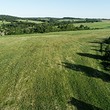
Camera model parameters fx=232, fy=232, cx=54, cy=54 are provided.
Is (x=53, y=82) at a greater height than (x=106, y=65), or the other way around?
(x=53, y=82)

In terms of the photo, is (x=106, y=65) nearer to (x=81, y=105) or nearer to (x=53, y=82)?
(x=53, y=82)

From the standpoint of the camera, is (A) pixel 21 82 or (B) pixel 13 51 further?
(B) pixel 13 51

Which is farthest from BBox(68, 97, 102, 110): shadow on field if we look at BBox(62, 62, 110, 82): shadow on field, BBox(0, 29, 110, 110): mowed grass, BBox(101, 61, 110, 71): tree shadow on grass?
BBox(101, 61, 110, 71): tree shadow on grass

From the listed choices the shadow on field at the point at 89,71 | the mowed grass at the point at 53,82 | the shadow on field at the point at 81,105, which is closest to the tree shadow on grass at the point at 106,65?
the mowed grass at the point at 53,82

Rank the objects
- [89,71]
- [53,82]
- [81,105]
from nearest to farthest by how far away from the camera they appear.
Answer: [81,105] → [53,82] → [89,71]

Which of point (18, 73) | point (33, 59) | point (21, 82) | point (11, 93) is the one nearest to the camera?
point (11, 93)

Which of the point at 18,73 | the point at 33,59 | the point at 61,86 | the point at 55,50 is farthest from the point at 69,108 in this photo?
the point at 55,50

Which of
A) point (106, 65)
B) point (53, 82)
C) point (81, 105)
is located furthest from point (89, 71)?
point (81, 105)

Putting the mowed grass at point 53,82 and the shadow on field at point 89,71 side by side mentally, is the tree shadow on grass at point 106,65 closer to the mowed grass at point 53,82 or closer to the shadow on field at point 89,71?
the mowed grass at point 53,82

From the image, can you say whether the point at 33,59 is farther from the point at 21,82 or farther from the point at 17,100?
the point at 17,100

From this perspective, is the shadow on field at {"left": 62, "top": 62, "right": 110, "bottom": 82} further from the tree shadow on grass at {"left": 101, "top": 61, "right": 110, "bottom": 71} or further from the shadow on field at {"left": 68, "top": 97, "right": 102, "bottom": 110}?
the shadow on field at {"left": 68, "top": 97, "right": 102, "bottom": 110}
